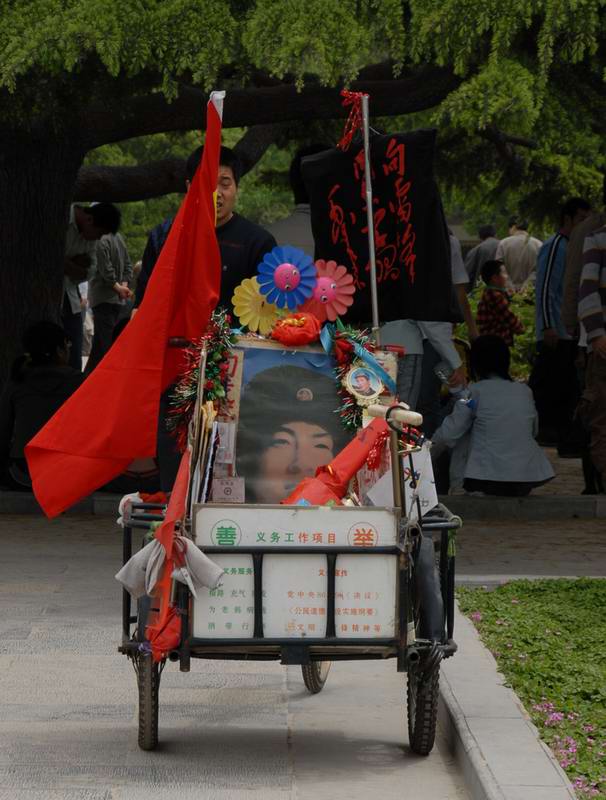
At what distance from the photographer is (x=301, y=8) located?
8.10 metres

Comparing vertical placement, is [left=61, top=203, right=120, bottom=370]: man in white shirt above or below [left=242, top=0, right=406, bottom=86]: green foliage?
below

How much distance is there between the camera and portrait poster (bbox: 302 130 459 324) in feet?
26.3

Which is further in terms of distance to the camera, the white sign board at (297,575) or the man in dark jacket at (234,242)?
the man in dark jacket at (234,242)

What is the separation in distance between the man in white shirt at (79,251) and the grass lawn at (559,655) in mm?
7501

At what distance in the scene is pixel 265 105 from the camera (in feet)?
38.3

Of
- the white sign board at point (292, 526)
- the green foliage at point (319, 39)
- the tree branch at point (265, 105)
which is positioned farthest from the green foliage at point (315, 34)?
the white sign board at point (292, 526)

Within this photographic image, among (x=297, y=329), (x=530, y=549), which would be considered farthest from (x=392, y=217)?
(x=297, y=329)

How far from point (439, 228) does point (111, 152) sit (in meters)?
21.3

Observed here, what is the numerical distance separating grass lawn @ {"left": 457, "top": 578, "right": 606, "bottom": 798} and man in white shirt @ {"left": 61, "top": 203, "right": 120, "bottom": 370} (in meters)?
7.50

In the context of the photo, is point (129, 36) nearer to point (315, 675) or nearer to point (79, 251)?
point (315, 675)

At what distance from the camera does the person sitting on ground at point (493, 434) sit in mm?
10773

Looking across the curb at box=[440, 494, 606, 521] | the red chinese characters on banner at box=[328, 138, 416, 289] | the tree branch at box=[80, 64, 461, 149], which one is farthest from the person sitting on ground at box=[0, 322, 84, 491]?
the red chinese characters on banner at box=[328, 138, 416, 289]

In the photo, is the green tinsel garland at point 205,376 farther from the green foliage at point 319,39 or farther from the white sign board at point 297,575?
the green foliage at point 319,39

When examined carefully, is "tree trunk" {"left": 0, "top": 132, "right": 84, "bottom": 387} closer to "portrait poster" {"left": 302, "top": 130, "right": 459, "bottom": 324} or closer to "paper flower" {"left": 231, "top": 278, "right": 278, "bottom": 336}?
"portrait poster" {"left": 302, "top": 130, "right": 459, "bottom": 324}
